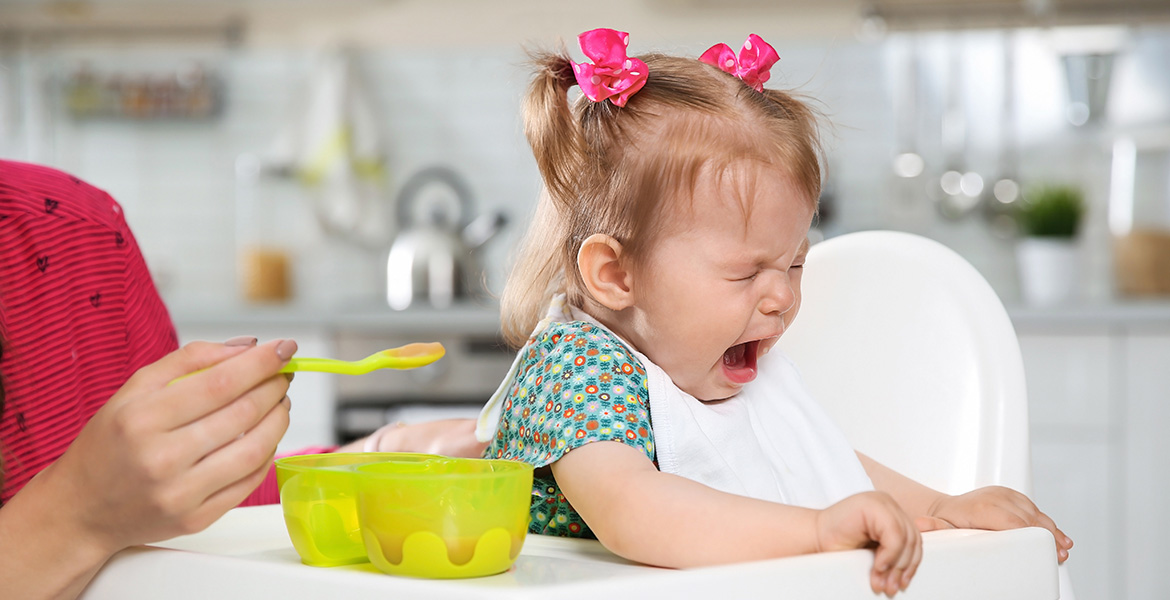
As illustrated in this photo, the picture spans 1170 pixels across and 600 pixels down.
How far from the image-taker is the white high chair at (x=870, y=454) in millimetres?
473

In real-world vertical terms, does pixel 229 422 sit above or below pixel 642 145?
below

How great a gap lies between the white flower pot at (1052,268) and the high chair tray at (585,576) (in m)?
2.25

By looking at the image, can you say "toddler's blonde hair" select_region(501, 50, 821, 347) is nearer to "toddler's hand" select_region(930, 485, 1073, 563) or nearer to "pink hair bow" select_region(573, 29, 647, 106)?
"pink hair bow" select_region(573, 29, 647, 106)

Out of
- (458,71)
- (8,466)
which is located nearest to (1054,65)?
(458,71)

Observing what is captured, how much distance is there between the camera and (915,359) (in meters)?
0.95

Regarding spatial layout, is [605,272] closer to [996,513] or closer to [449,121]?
[996,513]

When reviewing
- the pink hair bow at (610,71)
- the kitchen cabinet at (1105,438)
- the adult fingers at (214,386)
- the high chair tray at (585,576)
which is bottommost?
the kitchen cabinet at (1105,438)

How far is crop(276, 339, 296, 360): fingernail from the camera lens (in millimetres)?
532

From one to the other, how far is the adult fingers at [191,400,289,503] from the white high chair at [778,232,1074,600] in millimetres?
575

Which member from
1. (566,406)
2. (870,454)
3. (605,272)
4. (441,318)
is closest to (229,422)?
(566,406)

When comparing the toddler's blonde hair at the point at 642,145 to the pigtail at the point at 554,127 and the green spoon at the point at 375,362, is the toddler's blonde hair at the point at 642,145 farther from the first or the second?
the green spoon at the point at 375,362

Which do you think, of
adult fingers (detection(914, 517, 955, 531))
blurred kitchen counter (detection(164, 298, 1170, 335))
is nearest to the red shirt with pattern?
adult fingers (detection(914, 517, 955, 531))

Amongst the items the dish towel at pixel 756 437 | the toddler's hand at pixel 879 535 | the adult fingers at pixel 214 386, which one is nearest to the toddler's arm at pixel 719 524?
the toddler's hand at pixel 879 535

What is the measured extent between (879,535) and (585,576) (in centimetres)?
15
